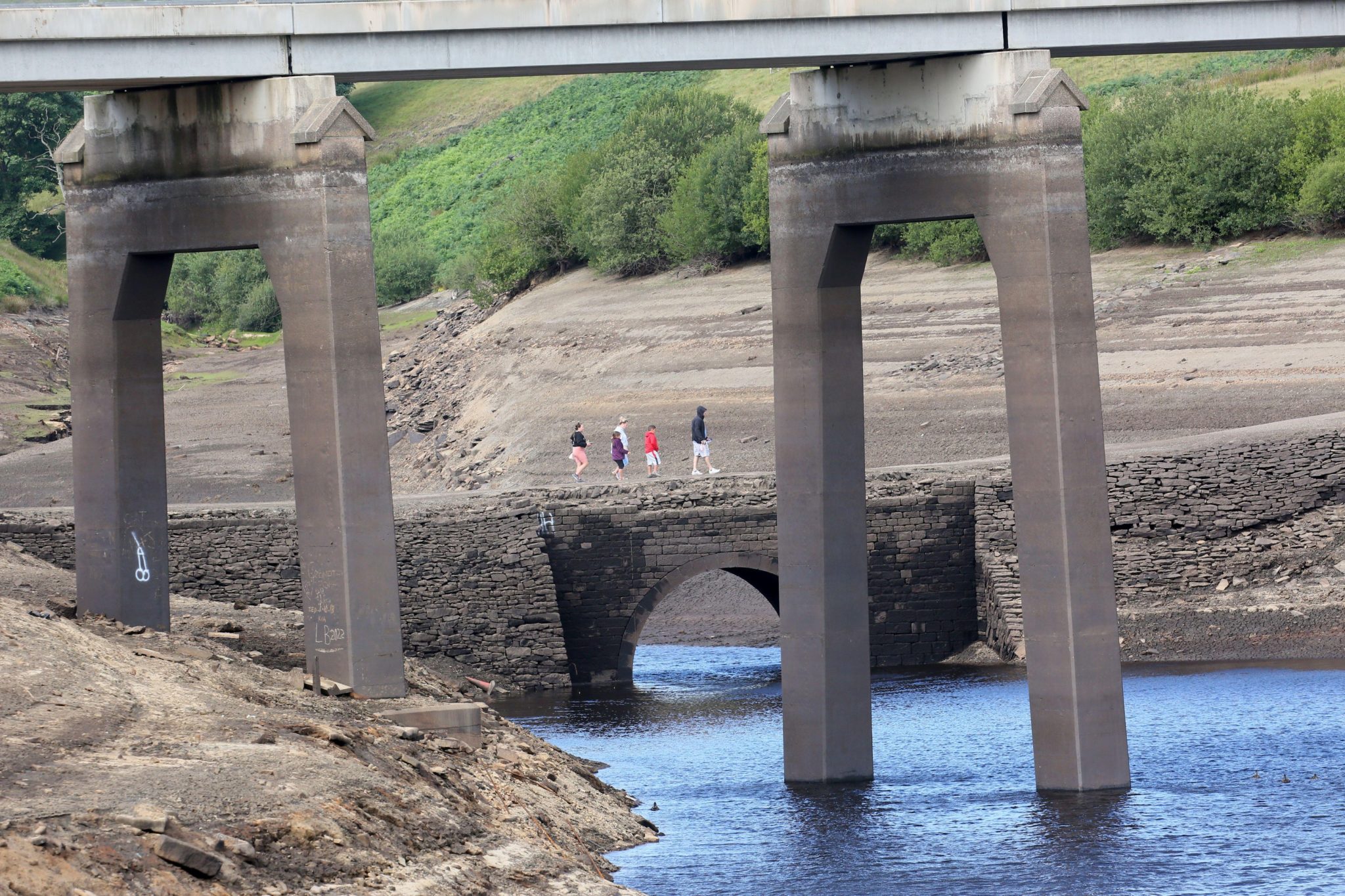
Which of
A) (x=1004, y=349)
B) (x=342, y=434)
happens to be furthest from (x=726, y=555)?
(x=342, y=434)

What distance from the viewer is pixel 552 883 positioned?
56.6 feet

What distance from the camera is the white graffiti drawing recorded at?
24594mm

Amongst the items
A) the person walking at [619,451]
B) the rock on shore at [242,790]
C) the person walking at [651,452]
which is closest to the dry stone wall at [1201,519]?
the person walking at [651,452]

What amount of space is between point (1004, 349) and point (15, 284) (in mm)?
44265

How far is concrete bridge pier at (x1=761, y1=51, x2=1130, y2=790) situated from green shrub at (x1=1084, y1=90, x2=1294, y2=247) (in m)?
25.9

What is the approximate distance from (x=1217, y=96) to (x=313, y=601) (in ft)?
116

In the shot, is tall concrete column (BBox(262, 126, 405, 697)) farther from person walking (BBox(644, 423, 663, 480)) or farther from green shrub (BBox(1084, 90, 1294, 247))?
green shrub (BBox(1084, 90, 1294, 247))

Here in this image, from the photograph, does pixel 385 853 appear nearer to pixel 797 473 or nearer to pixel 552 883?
pixel 552 883

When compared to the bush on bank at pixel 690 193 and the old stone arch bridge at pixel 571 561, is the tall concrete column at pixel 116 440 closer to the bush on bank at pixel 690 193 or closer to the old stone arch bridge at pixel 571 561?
the old stone arch bridge at pixel 571 561

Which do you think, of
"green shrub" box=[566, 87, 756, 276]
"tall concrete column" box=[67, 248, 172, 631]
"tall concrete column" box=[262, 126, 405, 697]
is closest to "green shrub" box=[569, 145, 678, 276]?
"green shrub" box=[566, 87, 756, 276]

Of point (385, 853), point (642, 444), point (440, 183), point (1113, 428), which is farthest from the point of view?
point (440, 183)

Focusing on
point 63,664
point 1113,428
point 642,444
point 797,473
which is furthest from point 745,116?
point 63,664

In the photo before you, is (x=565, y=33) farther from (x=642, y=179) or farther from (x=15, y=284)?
(x=15, y=284)

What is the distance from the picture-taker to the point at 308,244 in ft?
72.2
